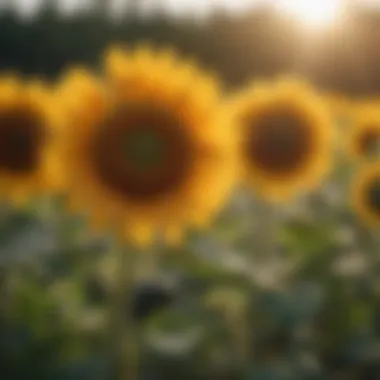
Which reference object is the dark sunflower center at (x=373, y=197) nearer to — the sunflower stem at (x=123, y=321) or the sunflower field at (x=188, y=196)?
the sunflower field at (x=188, y=196)

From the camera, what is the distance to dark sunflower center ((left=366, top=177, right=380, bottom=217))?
2.73 ft

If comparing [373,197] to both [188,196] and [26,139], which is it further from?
[26,139]

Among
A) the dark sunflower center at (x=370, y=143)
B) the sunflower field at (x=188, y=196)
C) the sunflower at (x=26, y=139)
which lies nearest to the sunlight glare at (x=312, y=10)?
the sunflower field at (x=188, y=196)

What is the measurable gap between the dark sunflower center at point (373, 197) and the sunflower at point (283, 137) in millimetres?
51

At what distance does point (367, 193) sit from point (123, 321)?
0.26 meters

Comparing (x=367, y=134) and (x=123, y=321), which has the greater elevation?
(x=367, y=134)

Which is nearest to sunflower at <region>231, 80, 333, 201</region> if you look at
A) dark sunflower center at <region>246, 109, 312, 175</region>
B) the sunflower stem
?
dark sunflower center at <region>246, 109, 312, 175</region>

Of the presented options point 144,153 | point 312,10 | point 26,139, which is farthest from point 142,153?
point 312,10

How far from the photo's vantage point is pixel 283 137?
0.82 meters

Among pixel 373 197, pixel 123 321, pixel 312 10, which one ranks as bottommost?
pixel 123 321

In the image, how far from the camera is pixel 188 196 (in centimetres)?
75

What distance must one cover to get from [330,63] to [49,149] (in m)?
0.27

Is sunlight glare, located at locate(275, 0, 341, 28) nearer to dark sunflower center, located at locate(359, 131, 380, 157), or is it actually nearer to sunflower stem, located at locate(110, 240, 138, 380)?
dark sunflower center, located at locate(359, 131, 380, 157)

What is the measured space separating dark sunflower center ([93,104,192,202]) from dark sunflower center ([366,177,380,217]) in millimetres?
190
